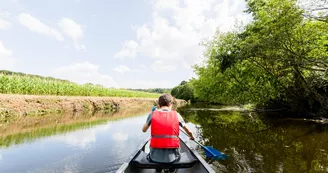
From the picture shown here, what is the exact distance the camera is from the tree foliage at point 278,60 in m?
11.9

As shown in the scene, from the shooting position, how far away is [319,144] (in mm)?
7941

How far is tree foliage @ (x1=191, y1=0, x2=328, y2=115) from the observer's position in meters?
11.9

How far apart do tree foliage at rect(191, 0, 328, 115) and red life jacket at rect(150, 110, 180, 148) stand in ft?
34.8

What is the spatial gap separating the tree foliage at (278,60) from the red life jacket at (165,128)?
417 inches

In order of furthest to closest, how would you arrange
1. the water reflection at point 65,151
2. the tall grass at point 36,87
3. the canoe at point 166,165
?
the tall grass at point 36,87 → the water reflection at point 65,151 → the canoe at point 166,165

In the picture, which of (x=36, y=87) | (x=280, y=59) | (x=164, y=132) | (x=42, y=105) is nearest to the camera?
(x=164, y=132)

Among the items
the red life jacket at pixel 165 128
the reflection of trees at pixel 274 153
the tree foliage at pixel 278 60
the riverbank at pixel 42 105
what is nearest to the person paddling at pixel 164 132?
the red life jacket at pixel 165 128

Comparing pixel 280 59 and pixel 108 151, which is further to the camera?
pixel 280 59

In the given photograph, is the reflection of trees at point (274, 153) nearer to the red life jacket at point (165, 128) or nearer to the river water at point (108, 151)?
the river water at point (108, 151)

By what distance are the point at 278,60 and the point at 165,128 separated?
12.6 meters

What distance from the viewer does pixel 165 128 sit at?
3.25 metres

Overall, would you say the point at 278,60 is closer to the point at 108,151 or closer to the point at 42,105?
the point at 108,151

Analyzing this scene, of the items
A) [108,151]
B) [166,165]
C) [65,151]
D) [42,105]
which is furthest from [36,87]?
[166,165]

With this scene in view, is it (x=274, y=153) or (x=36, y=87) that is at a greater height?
(x=36, y=87)
